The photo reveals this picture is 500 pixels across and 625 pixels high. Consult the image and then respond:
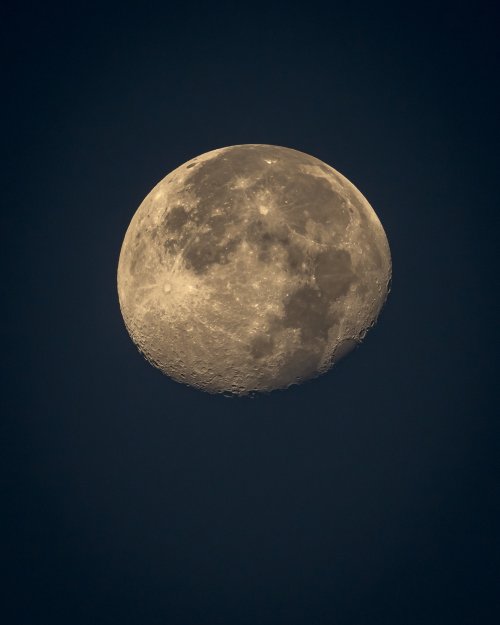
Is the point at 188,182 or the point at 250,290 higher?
the point at 188,182

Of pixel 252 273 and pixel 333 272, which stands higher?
pixel 333 272

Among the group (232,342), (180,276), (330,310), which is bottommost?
(232,342)

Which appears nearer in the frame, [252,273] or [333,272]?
[252,273]

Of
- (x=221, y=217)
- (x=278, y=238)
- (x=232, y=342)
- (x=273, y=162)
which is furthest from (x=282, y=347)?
(x=273, y=162)

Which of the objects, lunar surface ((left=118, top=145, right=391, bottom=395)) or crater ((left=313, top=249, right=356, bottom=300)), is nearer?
lunar surface ((left=118, top=145, right=391, bottom=395))

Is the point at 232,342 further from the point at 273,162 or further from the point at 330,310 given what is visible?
the point at 273,162

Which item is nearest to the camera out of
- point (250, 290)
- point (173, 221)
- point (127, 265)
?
point (250, 290)

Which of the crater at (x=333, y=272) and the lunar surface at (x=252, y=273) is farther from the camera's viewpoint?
the crater at (x=333, y=272)

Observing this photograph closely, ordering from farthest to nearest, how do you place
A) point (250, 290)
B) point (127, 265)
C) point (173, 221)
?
point (127, 265)
point (173, 221)
point (250, 290)
